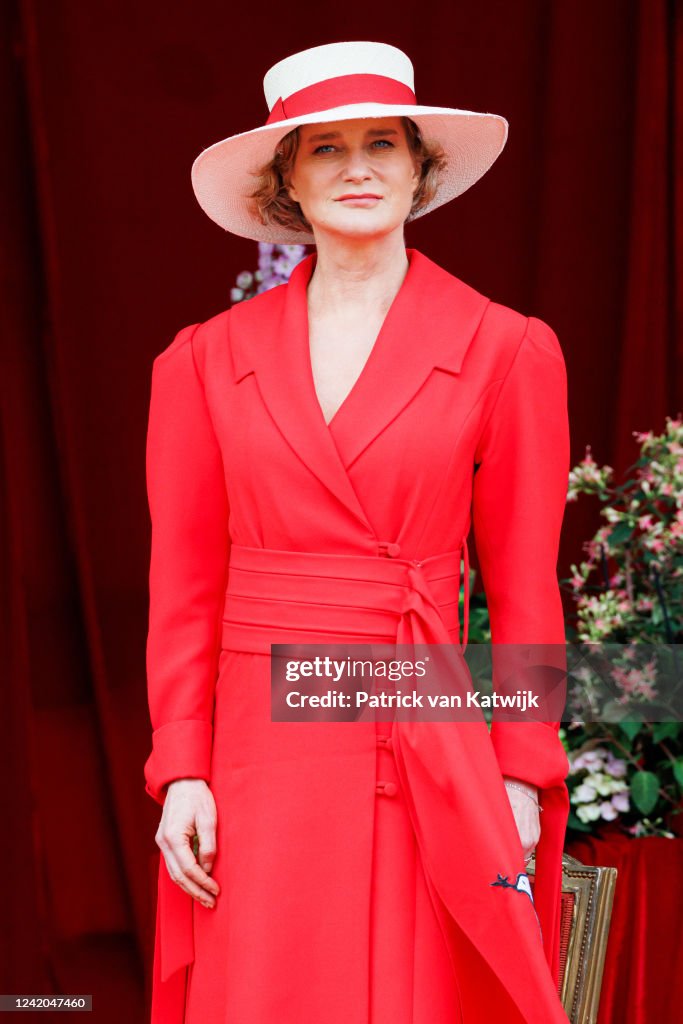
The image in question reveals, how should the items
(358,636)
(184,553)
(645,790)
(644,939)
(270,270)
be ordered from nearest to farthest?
(358,636), (184,553), (644,939), (645,790), (270,270)

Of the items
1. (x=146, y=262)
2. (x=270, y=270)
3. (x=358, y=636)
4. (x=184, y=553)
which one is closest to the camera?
(x=358, y=636)

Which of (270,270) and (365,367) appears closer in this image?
(365,367)

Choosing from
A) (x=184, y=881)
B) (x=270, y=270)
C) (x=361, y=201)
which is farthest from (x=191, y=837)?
(x=270, y=270)

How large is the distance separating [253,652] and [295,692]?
0.24 ft

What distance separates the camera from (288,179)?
168 cm

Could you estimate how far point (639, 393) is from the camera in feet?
9.99

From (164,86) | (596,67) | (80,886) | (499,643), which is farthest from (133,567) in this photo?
(499,643)

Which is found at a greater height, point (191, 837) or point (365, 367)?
point (365, 367)

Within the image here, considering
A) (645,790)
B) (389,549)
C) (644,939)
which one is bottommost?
(644,939)

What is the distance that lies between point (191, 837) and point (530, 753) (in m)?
0.39

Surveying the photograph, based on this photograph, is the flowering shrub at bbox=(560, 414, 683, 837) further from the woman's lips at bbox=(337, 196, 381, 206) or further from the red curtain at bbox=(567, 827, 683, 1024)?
the woman's lips at bbox=(337, 196, 381, 206)

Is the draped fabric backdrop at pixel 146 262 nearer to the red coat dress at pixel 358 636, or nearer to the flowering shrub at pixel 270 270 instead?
the flowering shrub at pixel 270 270

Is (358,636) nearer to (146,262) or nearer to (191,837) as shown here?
(191,837)

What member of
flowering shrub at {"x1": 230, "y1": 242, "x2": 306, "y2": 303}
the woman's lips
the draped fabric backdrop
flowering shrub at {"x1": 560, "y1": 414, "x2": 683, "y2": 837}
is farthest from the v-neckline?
the draped fabric backdrop
